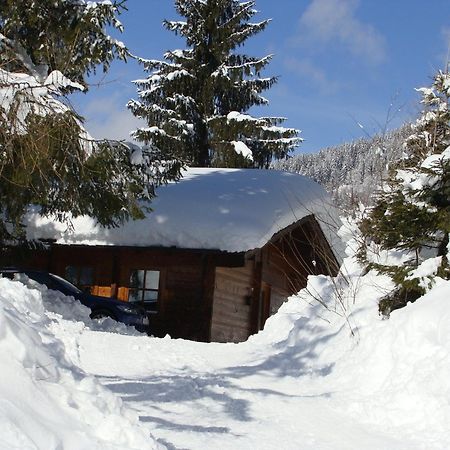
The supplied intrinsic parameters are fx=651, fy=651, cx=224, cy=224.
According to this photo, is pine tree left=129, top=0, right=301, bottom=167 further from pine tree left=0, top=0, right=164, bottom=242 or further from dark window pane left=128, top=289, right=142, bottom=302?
pine tree left=0, top=0, right=164, bottom=242

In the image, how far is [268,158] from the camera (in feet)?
97.8

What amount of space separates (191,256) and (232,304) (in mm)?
1913

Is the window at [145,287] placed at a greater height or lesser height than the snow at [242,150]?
lesser

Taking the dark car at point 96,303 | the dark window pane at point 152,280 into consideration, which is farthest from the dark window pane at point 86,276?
the dark car at point 96,303

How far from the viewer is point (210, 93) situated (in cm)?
2894

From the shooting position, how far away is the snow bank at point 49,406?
329 centimetres

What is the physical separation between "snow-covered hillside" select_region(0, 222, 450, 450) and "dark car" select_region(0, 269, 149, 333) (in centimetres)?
371

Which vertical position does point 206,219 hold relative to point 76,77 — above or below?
below

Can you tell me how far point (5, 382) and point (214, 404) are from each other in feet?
13.0

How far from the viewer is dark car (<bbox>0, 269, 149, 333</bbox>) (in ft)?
51.7

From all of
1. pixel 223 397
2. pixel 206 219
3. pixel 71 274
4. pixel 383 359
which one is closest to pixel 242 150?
pixel 206 219

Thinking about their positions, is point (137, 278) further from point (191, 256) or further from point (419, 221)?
point (419, 221)

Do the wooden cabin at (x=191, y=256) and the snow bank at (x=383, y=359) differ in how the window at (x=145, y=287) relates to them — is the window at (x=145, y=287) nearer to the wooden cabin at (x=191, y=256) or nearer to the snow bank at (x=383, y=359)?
the wooden cabin at (x=191, y=256)

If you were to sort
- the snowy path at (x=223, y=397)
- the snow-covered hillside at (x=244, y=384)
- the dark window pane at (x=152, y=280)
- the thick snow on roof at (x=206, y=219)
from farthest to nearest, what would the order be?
the dark window pane at (x=152, y=280) → the thick snow on roof at (x=206, y=219) → the snowy path at (x=223, y=397) → the snow-covered hillside at (x=244, y=384)
